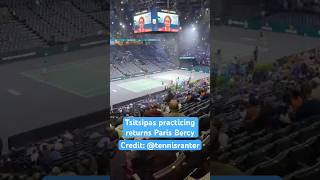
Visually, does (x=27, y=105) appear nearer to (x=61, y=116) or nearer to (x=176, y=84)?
(x=61, y=116)

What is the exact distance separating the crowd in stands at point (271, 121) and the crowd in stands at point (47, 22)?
14.0 ft

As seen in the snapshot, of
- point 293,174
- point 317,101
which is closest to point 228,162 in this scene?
point 293,174

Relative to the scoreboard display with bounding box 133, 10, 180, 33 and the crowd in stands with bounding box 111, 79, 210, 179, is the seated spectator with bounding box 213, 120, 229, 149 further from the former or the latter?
the scoreboard display with bounding box 133, 10, 180, 33

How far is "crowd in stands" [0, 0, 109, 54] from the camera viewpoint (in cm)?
970

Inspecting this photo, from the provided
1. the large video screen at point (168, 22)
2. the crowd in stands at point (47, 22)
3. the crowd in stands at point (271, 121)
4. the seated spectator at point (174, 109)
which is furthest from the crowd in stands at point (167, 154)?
the crowd in stands at point (47, 22)

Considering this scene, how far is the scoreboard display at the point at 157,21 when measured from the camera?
5.26 metres

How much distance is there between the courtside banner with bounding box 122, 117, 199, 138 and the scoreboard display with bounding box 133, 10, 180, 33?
139 centimetres

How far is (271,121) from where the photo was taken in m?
6.42

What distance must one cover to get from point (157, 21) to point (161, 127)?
165 centimetres

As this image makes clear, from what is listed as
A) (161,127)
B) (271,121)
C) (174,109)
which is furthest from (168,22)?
(271,121)

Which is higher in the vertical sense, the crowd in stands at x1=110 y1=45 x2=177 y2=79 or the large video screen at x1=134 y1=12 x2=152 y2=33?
the large video screen at x1=134 y1=12 x2=152 y2=33

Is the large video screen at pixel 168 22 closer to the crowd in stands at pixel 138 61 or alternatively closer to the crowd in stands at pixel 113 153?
the crowd in stands at pixel 138 61

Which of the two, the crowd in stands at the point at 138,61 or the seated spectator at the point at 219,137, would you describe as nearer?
the crowd in stands at the point at 138,61

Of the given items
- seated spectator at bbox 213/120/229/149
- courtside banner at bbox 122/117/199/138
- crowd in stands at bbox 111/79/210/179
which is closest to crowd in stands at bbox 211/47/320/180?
seated spectator at bbox 213/120/229/149
